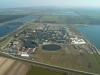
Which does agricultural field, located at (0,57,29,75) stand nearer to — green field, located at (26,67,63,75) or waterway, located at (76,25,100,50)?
green field, located at (26,67,63,75)

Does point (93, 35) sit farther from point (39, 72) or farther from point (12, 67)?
point (12, 67)

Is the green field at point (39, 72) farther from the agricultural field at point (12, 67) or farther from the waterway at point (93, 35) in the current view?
the waterway at point (93, 35)

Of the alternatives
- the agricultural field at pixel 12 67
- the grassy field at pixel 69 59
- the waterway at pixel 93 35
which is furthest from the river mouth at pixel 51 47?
the waterway at pixel 93 35

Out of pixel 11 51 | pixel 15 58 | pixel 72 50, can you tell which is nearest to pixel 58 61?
pixel 72 50

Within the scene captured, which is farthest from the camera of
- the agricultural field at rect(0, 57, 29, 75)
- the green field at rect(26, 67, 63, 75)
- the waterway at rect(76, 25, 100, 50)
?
the waterway at rect(76, 25, 100, 50)

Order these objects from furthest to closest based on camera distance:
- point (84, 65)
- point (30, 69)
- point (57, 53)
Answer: point (57, 53) < point (84, 65) < point (30, 69)

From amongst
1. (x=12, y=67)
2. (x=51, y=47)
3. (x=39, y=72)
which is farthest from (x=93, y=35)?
(x=12, y=67)

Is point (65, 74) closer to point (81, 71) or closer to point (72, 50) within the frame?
point (81, 71)

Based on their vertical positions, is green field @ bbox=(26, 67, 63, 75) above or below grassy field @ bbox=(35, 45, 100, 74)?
above

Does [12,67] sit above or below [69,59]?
above

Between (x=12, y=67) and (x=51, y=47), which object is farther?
(x=51, y=47)

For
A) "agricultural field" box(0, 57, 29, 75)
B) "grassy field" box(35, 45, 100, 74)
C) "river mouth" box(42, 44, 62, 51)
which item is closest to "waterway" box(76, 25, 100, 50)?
"grassy field" box(35, 45, 100, 74)
